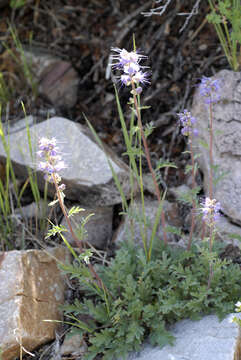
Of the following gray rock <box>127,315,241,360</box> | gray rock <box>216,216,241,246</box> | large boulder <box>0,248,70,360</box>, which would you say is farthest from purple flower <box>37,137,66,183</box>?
gray rock <box>216,216,241,246</box>

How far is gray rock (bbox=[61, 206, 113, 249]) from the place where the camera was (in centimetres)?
346

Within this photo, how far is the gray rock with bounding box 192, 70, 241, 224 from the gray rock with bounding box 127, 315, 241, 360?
908mm

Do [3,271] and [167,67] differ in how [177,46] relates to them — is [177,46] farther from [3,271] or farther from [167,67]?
[3,271]

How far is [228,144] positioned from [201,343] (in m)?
1.54

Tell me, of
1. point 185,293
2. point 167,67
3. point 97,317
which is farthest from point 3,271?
point 167,67

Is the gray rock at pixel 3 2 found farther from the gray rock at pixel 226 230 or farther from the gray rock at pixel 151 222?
the gray rock at pixel 226 230

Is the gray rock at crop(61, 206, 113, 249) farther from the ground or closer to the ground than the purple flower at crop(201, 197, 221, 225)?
closer to the ground

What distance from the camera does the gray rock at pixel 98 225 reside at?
11.4ft

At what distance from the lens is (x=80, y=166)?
135 inches

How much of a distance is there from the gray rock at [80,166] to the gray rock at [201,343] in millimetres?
1202

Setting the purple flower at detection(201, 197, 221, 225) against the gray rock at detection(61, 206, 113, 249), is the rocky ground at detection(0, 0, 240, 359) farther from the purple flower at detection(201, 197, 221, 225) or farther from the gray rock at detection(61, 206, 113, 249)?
the purple flower at detection(201, 197, 221, 225)

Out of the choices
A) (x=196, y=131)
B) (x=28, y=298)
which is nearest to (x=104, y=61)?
(x=196, y=131)

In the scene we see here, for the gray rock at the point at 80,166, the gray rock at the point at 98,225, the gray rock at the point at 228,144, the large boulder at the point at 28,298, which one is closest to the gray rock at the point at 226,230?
the gray rock at the point at 228,144

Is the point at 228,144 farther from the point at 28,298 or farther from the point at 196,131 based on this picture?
the point at 28,298
